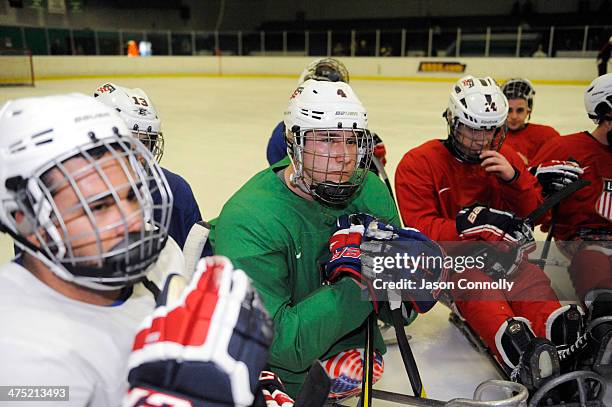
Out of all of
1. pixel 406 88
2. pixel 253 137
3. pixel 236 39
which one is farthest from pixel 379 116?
pixel 236 39

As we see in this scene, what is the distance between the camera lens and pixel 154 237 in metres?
0.80

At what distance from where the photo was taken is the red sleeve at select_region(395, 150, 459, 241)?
1.95 meters

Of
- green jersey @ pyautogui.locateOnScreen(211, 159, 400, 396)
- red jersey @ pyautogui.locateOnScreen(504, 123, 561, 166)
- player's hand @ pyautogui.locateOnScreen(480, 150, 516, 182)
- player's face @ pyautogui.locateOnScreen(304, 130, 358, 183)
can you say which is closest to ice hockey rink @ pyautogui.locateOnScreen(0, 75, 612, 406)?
green jersey @ pyautogui.locateOnScreen(211, 159, 400, 396)

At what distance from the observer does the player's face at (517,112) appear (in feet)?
10.1

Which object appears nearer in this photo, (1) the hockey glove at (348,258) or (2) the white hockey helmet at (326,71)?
(1) the hockey glove at (348,258)

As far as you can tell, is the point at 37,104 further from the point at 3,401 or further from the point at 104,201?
the point at 3,401

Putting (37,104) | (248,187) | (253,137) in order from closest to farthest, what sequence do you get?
(37,104), (248,187), (253,137)

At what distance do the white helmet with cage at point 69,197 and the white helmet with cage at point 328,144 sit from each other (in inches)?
24.7

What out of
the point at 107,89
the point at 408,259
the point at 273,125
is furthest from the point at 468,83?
the point at 273,125

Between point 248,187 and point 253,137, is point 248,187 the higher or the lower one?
the higher one

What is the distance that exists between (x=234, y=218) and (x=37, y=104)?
603mm

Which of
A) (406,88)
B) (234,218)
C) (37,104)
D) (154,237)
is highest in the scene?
(37,104)

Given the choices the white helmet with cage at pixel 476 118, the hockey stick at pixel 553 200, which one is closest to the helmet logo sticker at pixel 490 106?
the white helmet with cage at pixel 476 118

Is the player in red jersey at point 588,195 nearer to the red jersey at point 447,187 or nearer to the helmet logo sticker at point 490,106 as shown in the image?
the red jersey at point 447,187
